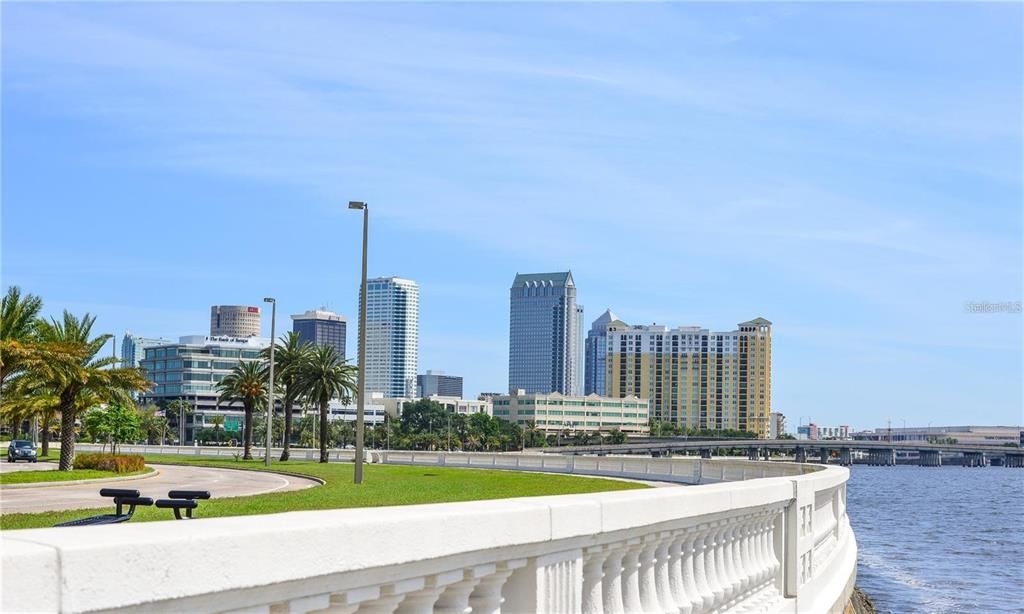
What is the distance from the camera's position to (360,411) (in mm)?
39188

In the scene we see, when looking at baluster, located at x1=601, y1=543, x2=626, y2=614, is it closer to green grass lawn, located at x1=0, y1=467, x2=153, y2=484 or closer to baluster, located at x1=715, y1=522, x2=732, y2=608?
baluster, located at x1=715, y1=522, x2=732, y2=608

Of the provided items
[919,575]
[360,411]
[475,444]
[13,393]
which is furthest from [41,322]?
[475,444]

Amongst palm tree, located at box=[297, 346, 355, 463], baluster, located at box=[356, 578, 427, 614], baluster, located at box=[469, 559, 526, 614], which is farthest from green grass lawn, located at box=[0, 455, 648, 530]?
baluster, located at box=[356, 578, 427, 614]

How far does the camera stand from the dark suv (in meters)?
62.6

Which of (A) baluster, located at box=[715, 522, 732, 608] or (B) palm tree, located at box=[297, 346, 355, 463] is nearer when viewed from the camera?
(A) baluster, located at box=[715, 522, 732, 608]

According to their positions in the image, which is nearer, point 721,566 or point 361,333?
point 721,566

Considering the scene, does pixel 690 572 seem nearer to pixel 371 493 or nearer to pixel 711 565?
pixel 711 565

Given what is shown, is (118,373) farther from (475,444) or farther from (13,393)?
(475,444)

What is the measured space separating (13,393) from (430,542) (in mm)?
48148

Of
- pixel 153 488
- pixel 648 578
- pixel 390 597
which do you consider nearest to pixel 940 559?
pixel 153 488

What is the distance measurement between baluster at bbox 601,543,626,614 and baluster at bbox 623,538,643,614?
0.13 m

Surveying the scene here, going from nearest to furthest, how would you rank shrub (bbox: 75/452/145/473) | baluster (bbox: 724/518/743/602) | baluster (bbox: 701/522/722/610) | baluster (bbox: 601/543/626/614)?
baluster (bbox: 601/543/626/614), baluster (bbox: 701/522/722/610), baluster (bbox: 724/518/743/602), shrub (bbox: 75/452/145/473)

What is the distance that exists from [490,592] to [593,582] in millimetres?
943

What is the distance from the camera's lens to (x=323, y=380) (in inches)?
2579
